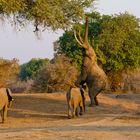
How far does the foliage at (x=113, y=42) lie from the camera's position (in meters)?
43.9

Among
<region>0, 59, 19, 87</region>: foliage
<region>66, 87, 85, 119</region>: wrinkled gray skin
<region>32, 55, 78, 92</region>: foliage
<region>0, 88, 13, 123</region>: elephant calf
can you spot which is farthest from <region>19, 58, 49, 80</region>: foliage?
<region>0, 88, 13, 123</region>: elephant calf

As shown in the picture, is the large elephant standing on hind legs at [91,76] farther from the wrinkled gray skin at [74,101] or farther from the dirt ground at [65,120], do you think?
the wrinkled gray skin at [74,101]

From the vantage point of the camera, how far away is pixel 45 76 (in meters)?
39.8

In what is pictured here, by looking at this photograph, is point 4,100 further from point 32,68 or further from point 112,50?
point 32,68

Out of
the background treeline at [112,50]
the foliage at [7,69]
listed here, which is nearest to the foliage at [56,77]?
the background treeline at [112,50]

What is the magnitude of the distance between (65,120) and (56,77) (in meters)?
21.1

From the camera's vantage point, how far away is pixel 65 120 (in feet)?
59.2

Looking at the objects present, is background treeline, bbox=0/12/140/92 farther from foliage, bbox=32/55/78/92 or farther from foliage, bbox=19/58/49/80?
foliage, bbox=19/58/49/80

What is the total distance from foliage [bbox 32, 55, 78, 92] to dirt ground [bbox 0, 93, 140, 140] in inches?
460

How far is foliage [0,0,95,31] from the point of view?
64.4 ft

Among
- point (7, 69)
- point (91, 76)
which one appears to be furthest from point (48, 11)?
point (7, 69)

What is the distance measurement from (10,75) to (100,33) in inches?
428

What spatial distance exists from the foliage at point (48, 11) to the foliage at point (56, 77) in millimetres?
16573

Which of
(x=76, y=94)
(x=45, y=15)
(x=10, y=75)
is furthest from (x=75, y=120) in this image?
(x=10, y=75)
